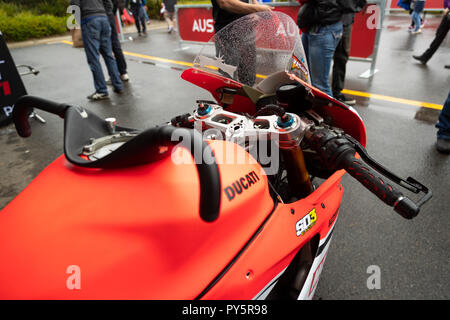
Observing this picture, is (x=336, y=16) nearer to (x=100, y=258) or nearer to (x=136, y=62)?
(x=100, y=258)

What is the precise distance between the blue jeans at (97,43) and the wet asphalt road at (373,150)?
51 centimetres

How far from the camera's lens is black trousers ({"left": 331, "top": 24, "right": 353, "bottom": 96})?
3.88 m

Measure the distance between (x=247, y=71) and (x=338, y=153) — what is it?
0.71m

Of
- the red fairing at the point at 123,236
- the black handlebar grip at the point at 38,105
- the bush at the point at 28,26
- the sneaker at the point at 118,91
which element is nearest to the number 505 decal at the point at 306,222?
the red fairing at the point at 123,236

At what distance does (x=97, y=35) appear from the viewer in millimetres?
4703

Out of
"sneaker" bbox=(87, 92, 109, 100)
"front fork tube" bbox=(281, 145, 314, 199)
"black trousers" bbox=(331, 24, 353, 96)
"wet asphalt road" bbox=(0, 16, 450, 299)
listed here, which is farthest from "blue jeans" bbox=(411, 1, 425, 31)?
"front fork tube" bbox=(281, 145, 314, 199)

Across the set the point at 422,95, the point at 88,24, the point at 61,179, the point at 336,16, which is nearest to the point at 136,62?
the point at 88,24

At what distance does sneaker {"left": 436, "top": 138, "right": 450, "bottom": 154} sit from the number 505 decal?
2.59 metres

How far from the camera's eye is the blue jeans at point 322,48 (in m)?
3.28

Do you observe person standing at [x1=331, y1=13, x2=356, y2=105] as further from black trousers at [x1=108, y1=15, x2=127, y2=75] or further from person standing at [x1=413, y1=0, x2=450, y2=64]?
black trousers at [x1=108, y1=15, x2=127, y2=75]

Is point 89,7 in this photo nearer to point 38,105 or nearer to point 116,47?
point 116,47

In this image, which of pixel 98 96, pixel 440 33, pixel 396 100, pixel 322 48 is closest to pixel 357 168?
pixel 322 48

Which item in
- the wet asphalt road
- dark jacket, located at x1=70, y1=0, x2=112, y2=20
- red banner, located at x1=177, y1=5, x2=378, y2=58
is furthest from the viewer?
red banner, located at x1=177, y1=5, x2=378, y2=58

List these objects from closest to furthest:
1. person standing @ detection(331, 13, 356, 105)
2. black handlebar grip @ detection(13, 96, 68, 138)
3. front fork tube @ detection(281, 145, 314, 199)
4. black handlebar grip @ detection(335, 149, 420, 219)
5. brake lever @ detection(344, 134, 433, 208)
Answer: black handlebar grip @ detection(335, 149, 420, 219)
brake lever @ detection(344, 134, 433, 208)
black handlebar grip @ detection(13, 96, 68, 138)
front fork tube @ detection(281, 145, 314, 199)
person standing @ detection(331, 13, 356, 105)
